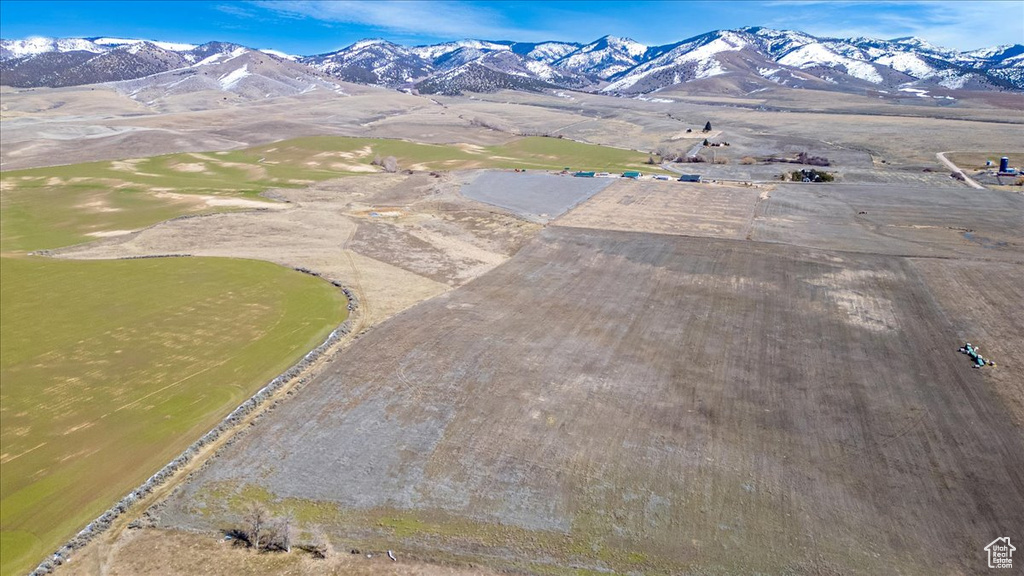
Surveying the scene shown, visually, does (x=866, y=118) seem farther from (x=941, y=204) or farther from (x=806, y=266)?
(x=806, y=266)

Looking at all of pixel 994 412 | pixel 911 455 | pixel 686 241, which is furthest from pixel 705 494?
pixel 686 241

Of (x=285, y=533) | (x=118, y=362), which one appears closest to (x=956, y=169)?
(x=285, y=533)

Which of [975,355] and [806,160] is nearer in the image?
[975,355]

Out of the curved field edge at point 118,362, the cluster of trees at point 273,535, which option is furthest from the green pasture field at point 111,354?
the cluster of trees at point 273,535

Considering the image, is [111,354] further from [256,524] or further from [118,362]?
[256,524]

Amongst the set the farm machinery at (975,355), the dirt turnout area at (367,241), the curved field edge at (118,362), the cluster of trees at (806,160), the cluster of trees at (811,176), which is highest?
the cluster of trees at (806,160)

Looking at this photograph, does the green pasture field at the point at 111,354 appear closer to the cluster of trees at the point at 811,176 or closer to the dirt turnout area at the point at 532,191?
the dirt turnout area at the point at 532,191
